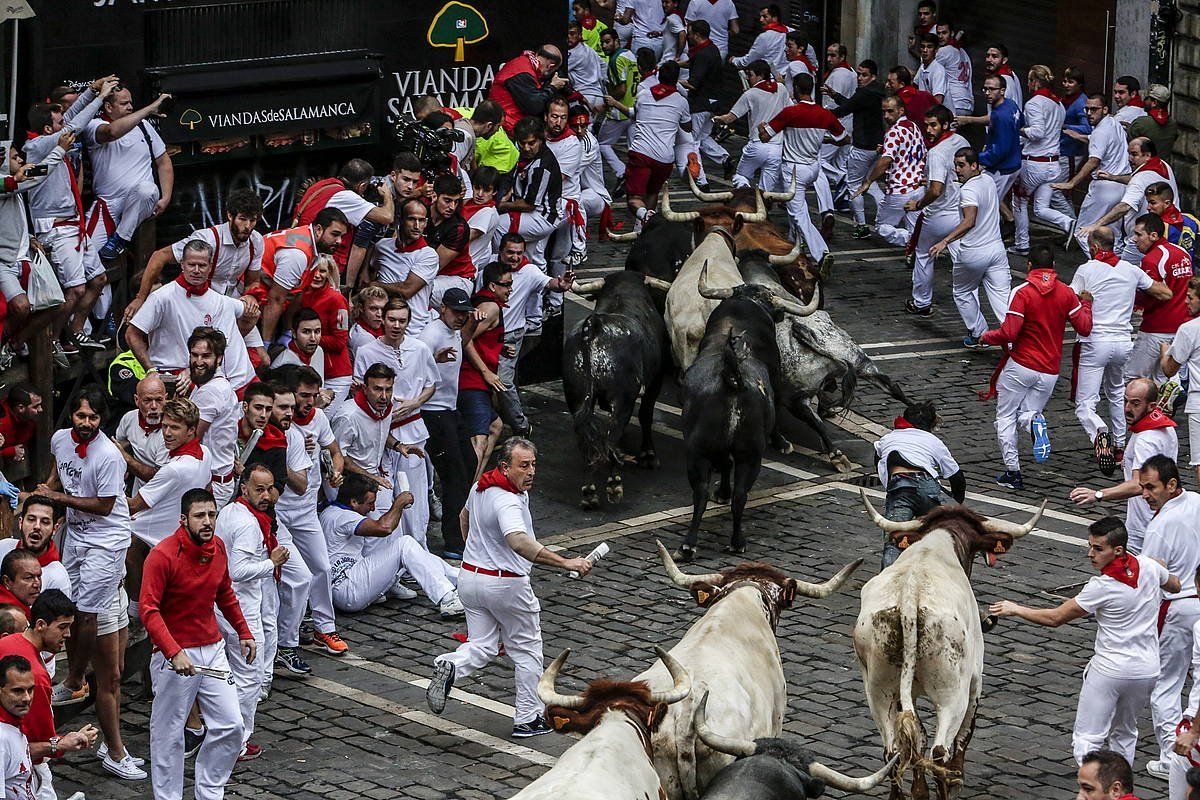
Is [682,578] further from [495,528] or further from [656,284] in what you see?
[656,284]

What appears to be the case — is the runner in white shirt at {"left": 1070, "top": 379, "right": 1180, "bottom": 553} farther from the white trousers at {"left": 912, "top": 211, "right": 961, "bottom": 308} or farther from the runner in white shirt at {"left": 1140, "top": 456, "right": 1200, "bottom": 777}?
the white trousers at {"left": 912, "top": 211, "right": 961, "bottom": 308}

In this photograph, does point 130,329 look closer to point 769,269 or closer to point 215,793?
point 215,793

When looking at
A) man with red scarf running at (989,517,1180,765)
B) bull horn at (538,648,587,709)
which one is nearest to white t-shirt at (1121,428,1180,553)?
man with red scarf running at (989,517,1180,765)

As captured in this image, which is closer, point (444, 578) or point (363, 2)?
A: point (444, 578)

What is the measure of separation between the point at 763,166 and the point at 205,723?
47.7ft

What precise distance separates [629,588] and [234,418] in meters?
3.59

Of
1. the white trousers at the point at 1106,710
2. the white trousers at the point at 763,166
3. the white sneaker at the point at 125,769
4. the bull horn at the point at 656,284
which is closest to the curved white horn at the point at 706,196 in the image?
the white trousers at the point at 763,166

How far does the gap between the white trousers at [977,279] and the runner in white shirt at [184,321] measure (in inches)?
367

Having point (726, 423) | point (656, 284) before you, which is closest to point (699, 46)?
point (656, 284)

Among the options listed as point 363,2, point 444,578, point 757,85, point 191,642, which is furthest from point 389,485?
point 757,85

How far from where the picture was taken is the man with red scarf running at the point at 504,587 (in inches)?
480

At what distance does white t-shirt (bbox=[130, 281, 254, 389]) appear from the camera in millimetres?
13688

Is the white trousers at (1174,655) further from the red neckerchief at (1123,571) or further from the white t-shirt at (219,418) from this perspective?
the white t-shirt at (219,418)

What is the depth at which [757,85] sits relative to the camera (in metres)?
24.6
